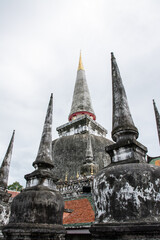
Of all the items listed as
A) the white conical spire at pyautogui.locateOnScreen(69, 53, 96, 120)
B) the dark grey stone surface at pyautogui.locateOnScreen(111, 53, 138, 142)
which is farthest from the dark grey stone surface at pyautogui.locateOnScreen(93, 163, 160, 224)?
the white conical spire at pyautogui.locateOnScreen(69, 53, 96, 120)

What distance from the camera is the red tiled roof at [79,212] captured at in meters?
7.40

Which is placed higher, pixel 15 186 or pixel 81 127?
pixel 81 127

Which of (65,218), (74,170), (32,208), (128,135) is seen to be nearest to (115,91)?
(128,135)

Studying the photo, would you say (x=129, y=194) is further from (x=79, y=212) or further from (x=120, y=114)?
(x=79, y=212)

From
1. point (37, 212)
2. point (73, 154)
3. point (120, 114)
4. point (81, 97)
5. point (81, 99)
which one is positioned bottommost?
point (37, 212)

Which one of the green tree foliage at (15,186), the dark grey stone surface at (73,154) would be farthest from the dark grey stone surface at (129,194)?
the green tree foliage at (15,186)

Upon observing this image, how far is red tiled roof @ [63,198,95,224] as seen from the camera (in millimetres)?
7398

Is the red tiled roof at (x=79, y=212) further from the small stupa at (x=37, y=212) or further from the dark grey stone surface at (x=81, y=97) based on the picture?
the dark grey stone surface at (x=81, y=97)

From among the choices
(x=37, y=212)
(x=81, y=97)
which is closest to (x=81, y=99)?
(x=81, y=97)

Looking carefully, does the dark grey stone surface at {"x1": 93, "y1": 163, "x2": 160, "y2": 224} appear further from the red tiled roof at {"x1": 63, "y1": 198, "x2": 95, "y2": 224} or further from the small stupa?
the red tiled roof at {"x1": 63, "y1": 198, "x2": 95, "y2": 224}

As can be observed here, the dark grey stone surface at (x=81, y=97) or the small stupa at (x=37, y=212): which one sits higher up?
the dark grey stone surface at (x=81, y=97)

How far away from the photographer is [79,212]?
27.3 ft

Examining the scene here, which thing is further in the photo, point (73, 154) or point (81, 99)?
point (81, 99)

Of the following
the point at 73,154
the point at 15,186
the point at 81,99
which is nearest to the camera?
the point at 73,154
